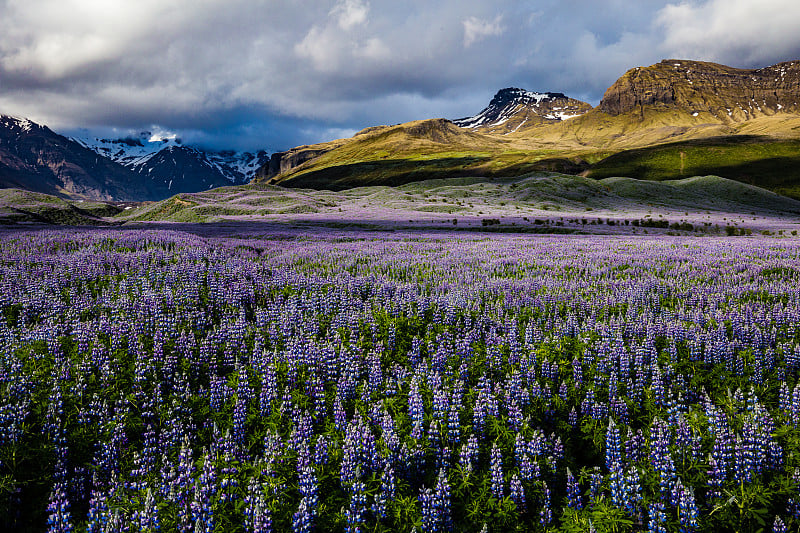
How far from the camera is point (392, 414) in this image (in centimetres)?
500

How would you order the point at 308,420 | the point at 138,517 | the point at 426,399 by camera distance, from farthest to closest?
the point at 426,399 → the point at 308,420 → the point at 138,517

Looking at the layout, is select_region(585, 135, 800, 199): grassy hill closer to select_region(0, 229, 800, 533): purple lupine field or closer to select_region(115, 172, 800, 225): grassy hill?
select_region(115, 172, 800, 225): grassy hill

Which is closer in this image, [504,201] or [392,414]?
[392,414]

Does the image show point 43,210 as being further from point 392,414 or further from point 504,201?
point 504,201

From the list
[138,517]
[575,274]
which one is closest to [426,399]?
[138,517]

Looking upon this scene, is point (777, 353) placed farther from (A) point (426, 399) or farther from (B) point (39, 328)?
(B) point (39, 328)

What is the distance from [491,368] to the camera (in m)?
6.12

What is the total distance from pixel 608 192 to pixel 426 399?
10418cm

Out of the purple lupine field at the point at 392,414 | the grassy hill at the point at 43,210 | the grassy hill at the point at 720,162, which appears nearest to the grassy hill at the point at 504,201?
the grassy hill at the point at 43,210

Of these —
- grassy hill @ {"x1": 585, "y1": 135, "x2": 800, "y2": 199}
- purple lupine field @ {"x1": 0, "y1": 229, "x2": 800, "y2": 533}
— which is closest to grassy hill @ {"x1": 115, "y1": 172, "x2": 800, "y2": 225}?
purple lupine field @ {"x1": 0, "y1": 229, "x2": 800, "y2": 533}

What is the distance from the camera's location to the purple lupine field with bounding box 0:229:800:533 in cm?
365

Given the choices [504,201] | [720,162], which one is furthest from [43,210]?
[720,162]

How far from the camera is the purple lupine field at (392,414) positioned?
3646 mm

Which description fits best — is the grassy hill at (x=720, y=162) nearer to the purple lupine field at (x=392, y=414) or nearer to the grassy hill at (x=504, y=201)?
the grassy hill at (x=504, y=201)
